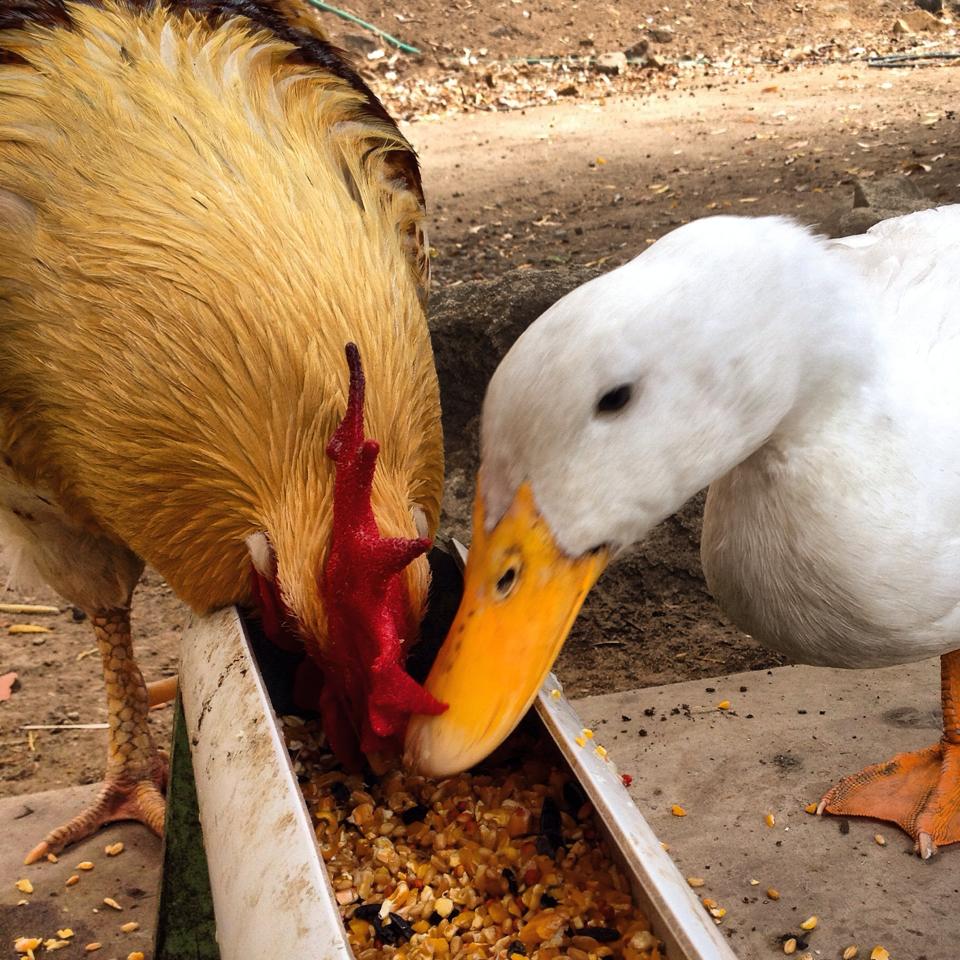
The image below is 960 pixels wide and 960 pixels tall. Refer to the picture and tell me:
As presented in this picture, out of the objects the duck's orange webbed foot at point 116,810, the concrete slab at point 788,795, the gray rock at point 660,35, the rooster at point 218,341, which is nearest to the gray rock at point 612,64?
the gray rock at point 660,35

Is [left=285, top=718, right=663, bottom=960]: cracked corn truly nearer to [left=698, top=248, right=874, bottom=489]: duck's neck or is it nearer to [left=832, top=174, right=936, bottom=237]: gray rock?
[left=698, top=248, right=874, bottom=489]: duck's neck

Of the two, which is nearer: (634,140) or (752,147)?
(752,147)

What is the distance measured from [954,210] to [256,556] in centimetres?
173

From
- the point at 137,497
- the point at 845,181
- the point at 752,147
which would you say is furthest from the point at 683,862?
the point at 752,147

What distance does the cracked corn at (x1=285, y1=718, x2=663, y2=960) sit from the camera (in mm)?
1604

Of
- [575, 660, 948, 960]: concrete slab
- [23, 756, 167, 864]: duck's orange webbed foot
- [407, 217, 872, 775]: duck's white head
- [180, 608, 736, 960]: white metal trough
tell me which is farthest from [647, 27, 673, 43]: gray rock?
[180, 608, 736, 960]: white metal trough

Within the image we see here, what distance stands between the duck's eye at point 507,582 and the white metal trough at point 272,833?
0.27 metres

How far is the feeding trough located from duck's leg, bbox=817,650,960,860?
1.00 m

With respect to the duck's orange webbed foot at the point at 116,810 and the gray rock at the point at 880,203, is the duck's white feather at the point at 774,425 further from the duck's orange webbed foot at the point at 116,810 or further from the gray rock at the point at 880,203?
the gray rock at the point at 880,203

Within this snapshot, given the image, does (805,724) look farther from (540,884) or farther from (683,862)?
(540,884)

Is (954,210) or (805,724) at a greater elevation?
(954,210)

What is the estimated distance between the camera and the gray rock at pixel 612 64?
1019 cm

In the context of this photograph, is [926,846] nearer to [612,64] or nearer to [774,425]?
[774,425]

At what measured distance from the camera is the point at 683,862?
237 cm
